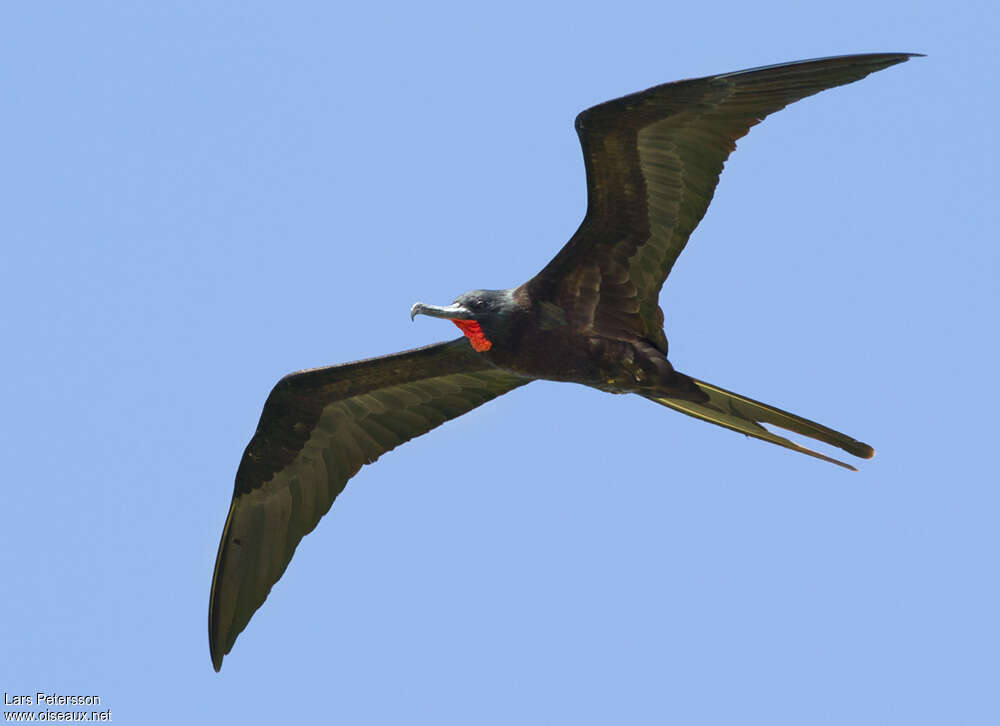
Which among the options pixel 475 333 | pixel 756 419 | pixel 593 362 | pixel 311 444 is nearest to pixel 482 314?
pixel 475 333

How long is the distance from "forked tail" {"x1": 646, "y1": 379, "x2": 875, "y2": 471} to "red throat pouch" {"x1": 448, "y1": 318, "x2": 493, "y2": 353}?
3.39 feet

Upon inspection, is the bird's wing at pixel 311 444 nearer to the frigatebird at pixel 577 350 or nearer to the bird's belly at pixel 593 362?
the frigatebird at pixel 577 350

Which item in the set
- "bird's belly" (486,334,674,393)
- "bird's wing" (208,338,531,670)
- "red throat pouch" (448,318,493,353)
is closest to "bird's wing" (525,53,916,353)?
"bird's belly" (486,334,674,393)

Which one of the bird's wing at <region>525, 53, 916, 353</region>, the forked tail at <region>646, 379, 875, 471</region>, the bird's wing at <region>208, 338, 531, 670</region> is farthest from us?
the bird's wing at <region>208, 338, 531, 670</region>

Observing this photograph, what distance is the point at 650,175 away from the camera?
838 centimetres

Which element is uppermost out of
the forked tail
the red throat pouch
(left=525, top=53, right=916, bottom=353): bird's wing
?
(left=525, top=53, right=916, bottom=353): bird's wing

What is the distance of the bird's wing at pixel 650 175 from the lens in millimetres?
7918

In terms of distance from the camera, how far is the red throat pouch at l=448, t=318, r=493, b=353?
27.7 feet

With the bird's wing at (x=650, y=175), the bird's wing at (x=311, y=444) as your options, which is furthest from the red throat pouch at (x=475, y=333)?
the bird's wing at (x=311, y=444)

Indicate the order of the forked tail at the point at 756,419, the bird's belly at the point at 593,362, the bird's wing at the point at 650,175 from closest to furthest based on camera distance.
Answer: the bird's wing at the point at 650,175 < the forked tail at the point at 756,419 < the bird's belly at the point at 593,362

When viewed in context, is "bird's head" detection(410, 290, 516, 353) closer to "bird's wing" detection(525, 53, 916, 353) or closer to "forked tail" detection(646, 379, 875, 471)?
"bird's wing" detection(525, 53, 916, 353)

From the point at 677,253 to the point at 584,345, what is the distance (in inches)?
29.2

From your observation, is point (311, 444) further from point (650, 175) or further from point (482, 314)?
point (650, 175)

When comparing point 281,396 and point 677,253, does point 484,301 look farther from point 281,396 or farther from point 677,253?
point 281,396
